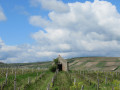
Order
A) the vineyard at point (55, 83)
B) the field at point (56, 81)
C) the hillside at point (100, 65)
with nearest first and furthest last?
the vineyard at point (55, 83) → the field at point (56, 81) → the hillside at point (100, 65)

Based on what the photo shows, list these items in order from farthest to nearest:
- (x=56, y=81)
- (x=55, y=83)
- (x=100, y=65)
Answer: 1. (x=100, y=65)
2. (x=56, y=81)
3. (x=55, y=83)

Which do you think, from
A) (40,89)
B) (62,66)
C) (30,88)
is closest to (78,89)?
(40,89)

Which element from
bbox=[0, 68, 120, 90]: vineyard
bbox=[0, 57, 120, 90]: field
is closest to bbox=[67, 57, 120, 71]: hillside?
bbox=[0, 57, 120, 90]: field

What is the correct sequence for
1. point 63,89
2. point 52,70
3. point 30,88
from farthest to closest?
point 52,70 < point 30,88 < point 63,89

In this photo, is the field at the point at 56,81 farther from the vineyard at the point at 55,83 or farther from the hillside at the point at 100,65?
the hillside at the point at 100,65

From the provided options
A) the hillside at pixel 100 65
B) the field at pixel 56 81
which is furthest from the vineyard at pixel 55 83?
the hillside at pixel 100 65

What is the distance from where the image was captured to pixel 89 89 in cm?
2158

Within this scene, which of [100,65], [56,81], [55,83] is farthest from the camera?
[100,65]

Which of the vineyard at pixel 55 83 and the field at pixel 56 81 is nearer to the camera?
the vineyard at pixel 55 83

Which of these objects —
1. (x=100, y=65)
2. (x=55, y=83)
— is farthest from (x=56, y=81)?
(x=100, y=65)

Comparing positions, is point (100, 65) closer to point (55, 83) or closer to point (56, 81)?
point (56, 81)

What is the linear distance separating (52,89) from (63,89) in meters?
1.66

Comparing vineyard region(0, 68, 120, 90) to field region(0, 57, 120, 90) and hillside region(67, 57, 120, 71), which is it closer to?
field region(0, 57, 120, 90)

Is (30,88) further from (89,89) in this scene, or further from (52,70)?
(52,70)
